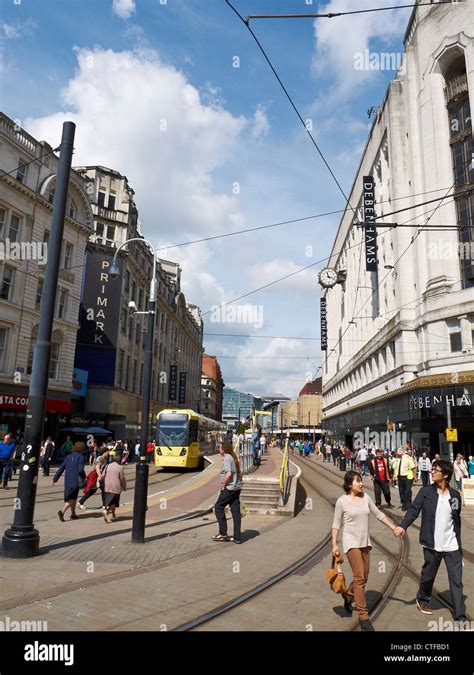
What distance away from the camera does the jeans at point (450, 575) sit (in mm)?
5152

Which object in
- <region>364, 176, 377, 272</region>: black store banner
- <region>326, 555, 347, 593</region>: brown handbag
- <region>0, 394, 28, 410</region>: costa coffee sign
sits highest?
<region>364, 176, 377, 272</region>: black store banner

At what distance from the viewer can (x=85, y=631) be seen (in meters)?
4.67

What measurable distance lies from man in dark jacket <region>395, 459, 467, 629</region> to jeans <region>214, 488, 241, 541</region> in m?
4.57

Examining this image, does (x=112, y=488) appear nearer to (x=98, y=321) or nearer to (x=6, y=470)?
(x=6, y=470)

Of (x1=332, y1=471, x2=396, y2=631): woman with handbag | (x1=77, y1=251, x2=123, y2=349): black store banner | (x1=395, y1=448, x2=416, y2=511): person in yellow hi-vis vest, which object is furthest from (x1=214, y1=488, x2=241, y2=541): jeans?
(x1=77, y1=251, x2=123, y2=349): black store banner

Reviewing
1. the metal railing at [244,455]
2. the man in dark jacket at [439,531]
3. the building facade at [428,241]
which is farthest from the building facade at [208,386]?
the man in dark jacket at [439,531]

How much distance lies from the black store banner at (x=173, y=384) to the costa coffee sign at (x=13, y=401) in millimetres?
33407

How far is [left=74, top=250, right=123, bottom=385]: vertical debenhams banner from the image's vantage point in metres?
41.1

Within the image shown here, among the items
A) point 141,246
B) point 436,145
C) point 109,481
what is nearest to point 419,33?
point 436,145

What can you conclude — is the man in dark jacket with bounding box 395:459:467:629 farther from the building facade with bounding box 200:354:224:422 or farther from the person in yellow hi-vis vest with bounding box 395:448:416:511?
the building facade with bounding box 200:354:224:422

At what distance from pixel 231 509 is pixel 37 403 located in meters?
A: 4.45

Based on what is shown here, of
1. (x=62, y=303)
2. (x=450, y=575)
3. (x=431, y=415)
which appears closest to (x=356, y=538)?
(x=450, y=575)

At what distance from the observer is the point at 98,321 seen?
41.9 metres

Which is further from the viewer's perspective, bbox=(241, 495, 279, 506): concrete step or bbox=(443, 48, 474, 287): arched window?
bbox=(443, 48, 474, 287): arched window
